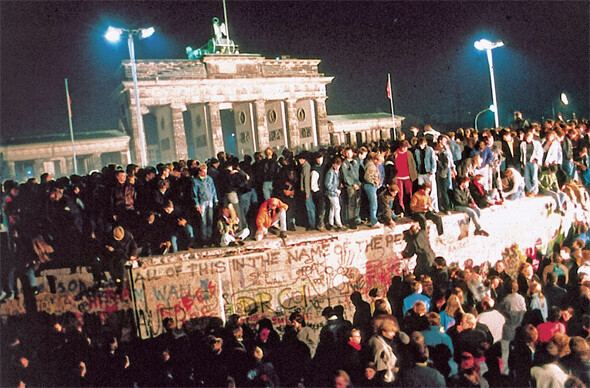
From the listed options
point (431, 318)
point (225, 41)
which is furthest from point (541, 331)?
point (225, 41)

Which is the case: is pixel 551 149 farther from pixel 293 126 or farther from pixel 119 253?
pixel 293 126

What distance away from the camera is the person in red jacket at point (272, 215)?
10.2m

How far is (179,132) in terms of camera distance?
3625cm

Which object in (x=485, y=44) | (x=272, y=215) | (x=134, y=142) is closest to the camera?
(x=272, y=215)

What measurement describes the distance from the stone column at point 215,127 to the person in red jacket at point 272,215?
92.6ft

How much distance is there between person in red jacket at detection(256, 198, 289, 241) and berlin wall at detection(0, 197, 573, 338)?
1.24 feet

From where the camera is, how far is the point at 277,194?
10.8 metres

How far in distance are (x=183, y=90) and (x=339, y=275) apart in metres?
29.7

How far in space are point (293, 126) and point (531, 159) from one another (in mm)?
30552

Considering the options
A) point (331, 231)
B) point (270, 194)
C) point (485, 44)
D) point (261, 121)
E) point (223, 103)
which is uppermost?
point (223, 103)

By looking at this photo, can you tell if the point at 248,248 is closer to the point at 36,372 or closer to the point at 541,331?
the point at 36,372

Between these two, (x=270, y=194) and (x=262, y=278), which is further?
(x=270, y=194)

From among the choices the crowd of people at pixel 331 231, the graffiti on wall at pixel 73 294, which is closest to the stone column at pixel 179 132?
the crowd of people at pixel 331 231

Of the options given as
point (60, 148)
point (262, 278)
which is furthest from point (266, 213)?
point (60, 148)
